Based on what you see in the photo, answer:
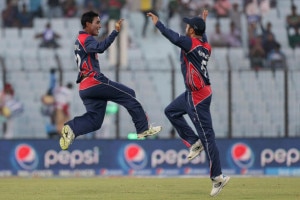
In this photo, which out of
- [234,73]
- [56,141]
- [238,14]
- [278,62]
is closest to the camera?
[56,141]

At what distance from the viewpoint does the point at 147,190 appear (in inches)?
621

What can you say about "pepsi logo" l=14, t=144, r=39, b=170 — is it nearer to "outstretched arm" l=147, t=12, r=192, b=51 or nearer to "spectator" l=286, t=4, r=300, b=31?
"spectator" l=286, t=4, r=300, b=31

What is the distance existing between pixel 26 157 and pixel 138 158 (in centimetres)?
246

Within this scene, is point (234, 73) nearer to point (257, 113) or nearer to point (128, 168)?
point (257, 113)

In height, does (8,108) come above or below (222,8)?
below

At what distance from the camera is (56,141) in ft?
80.1

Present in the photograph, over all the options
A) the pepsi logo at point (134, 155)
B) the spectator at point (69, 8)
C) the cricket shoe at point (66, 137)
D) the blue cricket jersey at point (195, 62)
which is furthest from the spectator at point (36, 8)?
the blue cricket jersey at point (195, 62)

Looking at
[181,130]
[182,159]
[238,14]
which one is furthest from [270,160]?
[181,130]

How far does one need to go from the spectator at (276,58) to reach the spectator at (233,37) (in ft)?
3.67

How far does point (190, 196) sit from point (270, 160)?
9.99m

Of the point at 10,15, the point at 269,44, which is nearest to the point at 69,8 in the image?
the point at 10,15

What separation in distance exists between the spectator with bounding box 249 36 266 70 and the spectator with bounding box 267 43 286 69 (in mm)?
173

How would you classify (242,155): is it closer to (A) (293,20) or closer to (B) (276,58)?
(B) (276,58)

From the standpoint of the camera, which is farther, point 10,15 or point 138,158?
point 10,15
